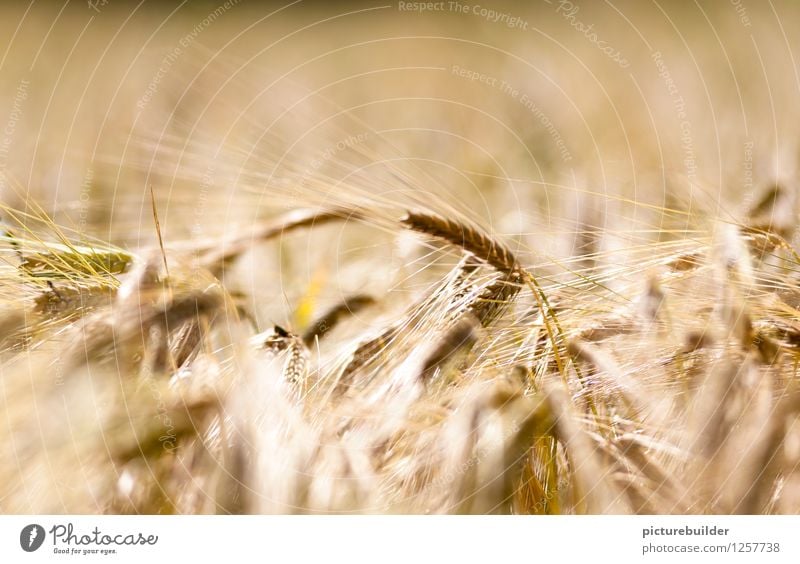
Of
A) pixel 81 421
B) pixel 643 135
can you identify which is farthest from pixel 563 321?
pixel 81 421

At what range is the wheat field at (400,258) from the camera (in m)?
0.73

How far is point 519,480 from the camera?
769mm
